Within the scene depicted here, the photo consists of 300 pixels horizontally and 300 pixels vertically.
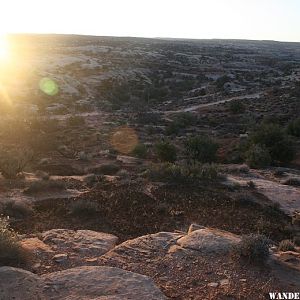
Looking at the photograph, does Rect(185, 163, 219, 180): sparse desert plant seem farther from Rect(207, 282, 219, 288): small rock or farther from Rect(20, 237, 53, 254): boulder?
Rect(207, 282, 219, 288): small rock

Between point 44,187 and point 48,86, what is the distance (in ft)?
124

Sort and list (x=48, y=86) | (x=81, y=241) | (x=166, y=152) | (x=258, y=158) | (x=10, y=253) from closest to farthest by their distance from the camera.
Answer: (x=10, y=253), (x=81, y=241), (x=258, y=158), (x=166, y=152), (x=48, y=86)

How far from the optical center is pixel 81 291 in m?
7.07

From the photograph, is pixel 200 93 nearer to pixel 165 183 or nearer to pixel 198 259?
pixel 165 183

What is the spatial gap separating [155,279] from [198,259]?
1053mm

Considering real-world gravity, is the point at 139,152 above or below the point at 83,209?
below

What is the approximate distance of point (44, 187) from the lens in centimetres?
1477

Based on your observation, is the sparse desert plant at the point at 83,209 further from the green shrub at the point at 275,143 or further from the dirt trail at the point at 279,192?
the green shrub at the point at 275,143

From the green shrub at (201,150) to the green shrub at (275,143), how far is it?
258cm

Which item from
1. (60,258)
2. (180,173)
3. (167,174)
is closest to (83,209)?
(60,258)

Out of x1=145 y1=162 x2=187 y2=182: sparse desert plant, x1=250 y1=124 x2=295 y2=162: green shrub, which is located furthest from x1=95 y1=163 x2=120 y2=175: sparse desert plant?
x1=250 y1=124 x2=295 y2=162: green shrub

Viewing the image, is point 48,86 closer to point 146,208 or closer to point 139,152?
point 139,152

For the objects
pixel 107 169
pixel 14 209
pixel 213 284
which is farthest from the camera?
pixel 107 169

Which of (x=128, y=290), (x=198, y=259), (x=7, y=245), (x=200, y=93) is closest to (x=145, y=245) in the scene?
(x=198, y=259)
